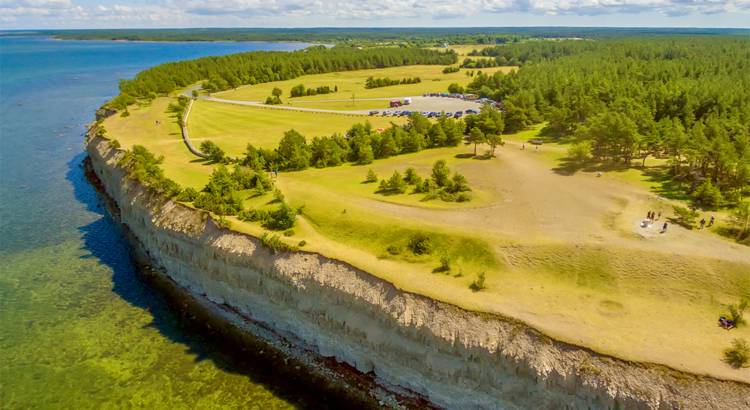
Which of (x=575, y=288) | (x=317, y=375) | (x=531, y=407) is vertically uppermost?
(x=575, y=288)

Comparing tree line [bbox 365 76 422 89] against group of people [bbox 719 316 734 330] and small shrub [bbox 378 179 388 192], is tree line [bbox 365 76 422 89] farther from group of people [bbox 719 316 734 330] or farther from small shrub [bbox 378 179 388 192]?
group of people [bbox 719 316 734 330]

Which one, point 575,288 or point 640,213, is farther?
point 640,213

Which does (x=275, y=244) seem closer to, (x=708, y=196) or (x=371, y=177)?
(x=371, y=177)

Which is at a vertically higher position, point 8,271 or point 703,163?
point 703,163

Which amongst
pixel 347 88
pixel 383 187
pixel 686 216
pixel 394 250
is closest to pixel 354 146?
pixel 383 187

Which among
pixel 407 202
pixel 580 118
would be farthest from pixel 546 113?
pixel 407 202

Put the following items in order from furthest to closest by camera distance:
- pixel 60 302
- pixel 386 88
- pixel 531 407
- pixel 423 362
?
pixel 386 88
pixel 60 302
pixel 423 362
pixel 531 407

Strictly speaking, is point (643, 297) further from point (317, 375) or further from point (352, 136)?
point (352, 136)
